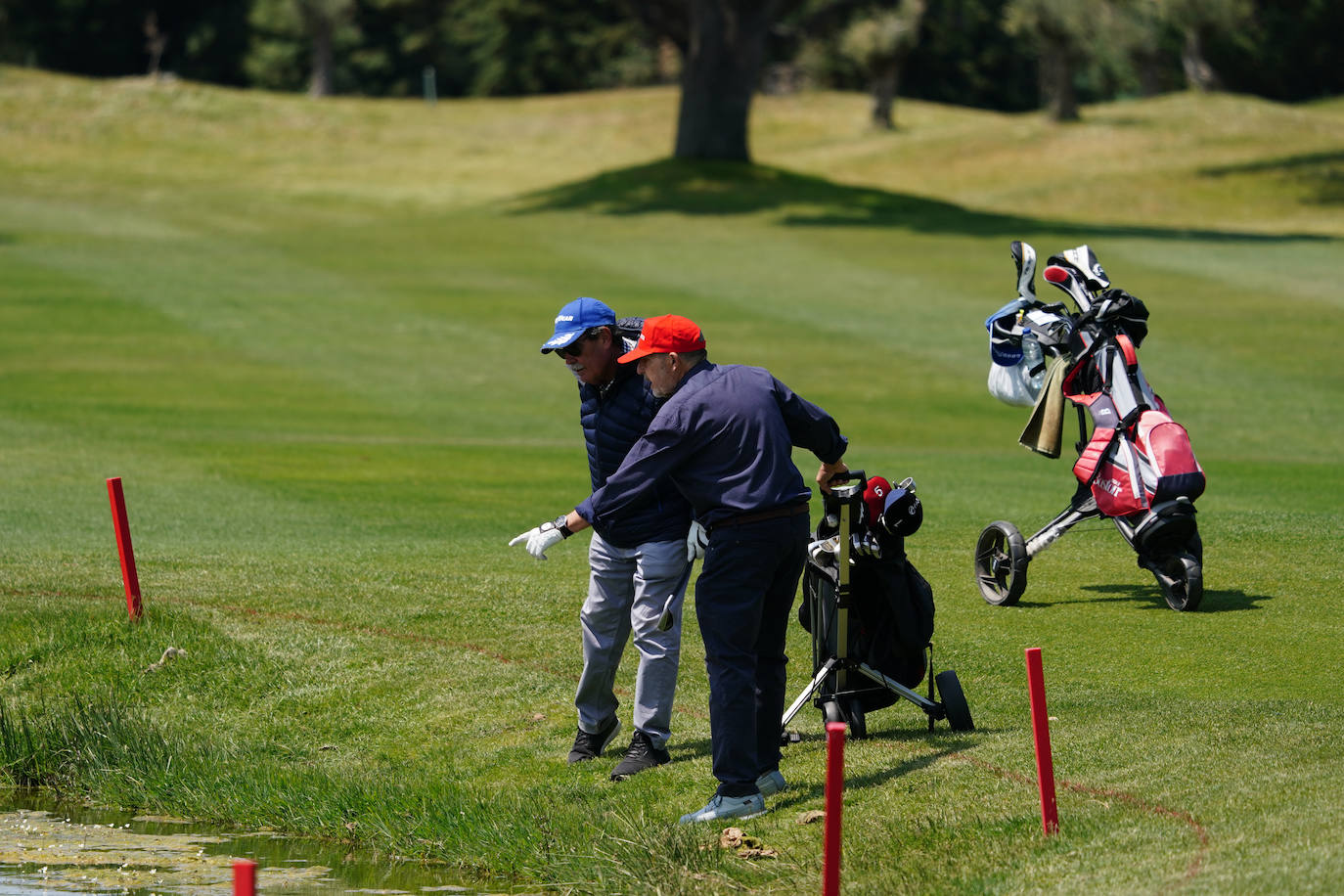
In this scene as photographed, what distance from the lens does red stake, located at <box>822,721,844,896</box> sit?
5.83 m

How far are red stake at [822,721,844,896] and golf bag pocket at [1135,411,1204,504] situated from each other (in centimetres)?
558

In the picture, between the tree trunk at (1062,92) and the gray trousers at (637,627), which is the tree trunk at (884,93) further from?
the gray trousers at (637,627)

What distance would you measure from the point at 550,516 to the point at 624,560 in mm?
7026

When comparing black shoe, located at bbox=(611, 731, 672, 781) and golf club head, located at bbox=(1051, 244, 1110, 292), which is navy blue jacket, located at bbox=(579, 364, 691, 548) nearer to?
black shoe, located at bbox=(611, 731, 672, 781)

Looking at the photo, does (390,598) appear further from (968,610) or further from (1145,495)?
(1145,495)

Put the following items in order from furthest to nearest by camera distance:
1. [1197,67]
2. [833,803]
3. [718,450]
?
[1197,67]
[718,450]
[833,803]

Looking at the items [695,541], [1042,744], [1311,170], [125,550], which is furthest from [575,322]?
[1311,170]

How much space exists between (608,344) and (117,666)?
4.31 meters

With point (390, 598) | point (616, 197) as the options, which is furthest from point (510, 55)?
point (390, 598)

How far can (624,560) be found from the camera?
830 cm

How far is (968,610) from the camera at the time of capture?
1138 cm

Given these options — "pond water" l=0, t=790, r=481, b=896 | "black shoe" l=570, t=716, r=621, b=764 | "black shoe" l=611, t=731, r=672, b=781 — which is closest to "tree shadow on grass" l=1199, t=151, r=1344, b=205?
"black shoe" l=570, t=716, r=621, b=764

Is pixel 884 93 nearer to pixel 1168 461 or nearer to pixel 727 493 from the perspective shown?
pixel 1168 461

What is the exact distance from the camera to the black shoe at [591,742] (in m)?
8.72
